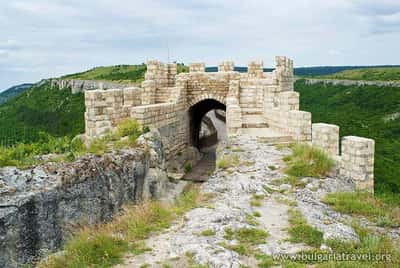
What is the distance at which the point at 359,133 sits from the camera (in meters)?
30.8

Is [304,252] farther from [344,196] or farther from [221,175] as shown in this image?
[221,175]

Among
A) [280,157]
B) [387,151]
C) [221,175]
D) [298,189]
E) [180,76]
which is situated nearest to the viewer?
[298,189]

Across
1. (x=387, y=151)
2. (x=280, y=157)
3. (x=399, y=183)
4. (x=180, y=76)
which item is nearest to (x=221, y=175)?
(x=280, y=157)

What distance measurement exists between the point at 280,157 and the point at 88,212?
400cm

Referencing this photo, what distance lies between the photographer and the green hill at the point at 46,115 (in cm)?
3326

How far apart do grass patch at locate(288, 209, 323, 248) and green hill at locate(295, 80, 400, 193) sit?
11.6 meters

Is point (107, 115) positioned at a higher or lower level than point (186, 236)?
higher

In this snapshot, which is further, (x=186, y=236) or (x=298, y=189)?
(x=298, y=189)

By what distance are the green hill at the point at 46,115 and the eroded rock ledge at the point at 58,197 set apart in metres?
21.2

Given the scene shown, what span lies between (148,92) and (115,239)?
36.4 ft

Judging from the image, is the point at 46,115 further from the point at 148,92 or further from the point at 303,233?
the point at 303,233

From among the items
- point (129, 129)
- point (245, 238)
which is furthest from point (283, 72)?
point (245, 238)

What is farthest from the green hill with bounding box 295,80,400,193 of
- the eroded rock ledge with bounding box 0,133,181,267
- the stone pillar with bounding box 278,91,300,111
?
the eroded rock ledge with bounding box 0,133,181,267

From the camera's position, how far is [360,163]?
863 cm
